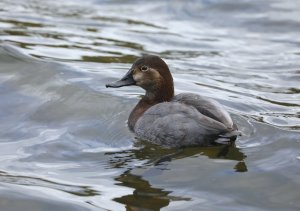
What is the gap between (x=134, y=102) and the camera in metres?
9.85

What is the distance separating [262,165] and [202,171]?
23.9 inches

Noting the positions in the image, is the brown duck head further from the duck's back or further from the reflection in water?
the reflection in water

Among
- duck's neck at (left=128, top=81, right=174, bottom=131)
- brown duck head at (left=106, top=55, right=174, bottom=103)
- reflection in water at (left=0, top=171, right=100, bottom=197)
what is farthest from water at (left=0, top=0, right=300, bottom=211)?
brown duck head at (left=106, top=55, right=174, bottom=103)

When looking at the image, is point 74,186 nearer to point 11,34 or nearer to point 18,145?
point 18,145

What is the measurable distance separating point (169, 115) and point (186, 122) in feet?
0.89

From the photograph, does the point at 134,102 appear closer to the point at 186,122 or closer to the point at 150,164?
the point at 186,122

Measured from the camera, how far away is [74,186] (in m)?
7.07

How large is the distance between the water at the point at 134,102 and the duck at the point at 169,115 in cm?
17

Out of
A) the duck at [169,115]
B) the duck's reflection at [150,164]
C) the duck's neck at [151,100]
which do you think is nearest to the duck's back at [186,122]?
the duck at [169,115]

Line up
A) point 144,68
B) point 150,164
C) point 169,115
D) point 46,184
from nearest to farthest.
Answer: point 46,184
point 150,164
point 169,115
point 144,68

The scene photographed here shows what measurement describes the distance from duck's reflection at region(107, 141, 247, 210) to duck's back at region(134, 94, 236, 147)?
0.35 feet

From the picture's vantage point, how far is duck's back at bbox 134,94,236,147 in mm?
7800

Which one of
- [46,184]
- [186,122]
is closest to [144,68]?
[186,122]

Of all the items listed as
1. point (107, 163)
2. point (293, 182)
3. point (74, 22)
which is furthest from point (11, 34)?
point (293, 182)
